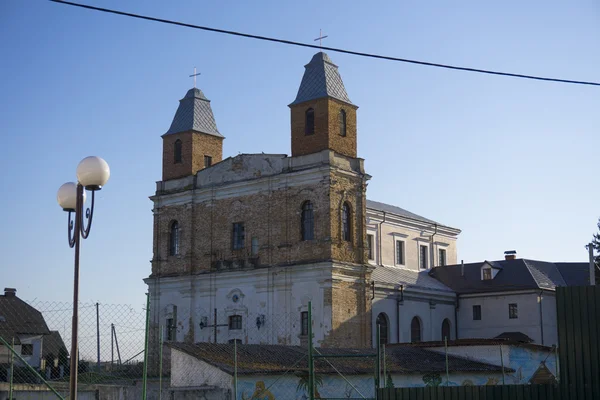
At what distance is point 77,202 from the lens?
43.8 ft

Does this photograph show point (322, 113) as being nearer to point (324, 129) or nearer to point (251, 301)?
point (324, 129)

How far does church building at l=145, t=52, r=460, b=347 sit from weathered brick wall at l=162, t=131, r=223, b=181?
70 mm

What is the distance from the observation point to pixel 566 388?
1442cm

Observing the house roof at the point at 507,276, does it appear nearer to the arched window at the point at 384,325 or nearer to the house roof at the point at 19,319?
the arched window at the point at 384,325

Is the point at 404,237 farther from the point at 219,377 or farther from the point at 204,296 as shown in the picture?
the point at 219,377

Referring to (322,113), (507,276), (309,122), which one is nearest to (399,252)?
(507,276)

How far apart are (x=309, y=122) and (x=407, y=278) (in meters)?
12.8

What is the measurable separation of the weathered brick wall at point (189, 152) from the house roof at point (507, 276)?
16881 mm

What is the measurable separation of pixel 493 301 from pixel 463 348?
65.5ft

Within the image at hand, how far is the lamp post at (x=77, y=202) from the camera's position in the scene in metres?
12.7

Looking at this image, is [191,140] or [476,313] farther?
[476,313]

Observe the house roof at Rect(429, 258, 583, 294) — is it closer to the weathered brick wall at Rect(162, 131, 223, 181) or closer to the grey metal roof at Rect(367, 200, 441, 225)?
the grey metal roof at Rect(367, 200, 441, 225)

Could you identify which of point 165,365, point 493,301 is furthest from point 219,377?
point 493,301

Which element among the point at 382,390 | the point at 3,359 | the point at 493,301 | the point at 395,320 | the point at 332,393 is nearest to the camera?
the point at 382,390
